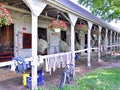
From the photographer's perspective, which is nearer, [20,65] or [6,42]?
[20,65]

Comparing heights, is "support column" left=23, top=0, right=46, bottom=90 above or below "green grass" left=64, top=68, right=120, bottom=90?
above

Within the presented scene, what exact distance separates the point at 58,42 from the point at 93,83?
19.1 feet

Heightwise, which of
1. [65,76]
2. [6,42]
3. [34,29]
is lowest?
[65,76]

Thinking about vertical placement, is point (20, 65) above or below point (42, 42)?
below

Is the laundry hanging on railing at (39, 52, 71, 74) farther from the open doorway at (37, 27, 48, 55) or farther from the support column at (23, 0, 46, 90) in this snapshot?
the open doorway at (37, 27, 48, 55)

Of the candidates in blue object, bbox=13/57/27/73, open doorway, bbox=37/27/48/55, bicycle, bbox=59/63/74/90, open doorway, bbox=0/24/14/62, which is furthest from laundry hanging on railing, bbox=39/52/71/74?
open doorway, bbox=0/24/14/62

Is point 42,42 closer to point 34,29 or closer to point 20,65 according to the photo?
point 34,29

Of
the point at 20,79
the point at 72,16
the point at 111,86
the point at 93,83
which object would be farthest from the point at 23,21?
the point at 111,86

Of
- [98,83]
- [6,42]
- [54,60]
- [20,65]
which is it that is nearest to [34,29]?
[20,65]

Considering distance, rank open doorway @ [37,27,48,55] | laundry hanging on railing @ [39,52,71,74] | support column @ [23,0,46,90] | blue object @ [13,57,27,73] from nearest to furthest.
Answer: blue object @ [13,57,27,73] → support column @ [23,0,46,90] → laundry hanging on railing @ [39,52,71,74] → open doorway @ [37,27,48,55]

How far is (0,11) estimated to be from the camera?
362 centimetres

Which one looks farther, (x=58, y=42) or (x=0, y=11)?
(x=58, y=42)

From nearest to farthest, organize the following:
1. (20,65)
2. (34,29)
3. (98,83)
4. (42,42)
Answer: (20,65)
(34,29)
(98,83)
(42,42)

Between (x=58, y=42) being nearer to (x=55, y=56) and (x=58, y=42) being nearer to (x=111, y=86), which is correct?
(x=55, y=56)
